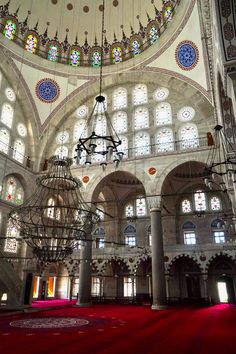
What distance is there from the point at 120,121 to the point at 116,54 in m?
4.07

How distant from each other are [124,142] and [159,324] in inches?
393

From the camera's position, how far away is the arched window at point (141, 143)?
50.5 feet

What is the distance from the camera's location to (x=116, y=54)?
17.1 m

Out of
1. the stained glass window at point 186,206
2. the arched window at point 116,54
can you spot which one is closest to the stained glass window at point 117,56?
the arched window at point 116,54

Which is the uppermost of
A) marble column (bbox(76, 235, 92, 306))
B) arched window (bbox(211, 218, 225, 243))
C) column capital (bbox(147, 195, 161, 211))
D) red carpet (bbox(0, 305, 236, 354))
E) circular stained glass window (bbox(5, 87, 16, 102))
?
circular stained glass window (bbox(5, 87, 16, 102))

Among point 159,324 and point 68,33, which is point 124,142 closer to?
point 68,33

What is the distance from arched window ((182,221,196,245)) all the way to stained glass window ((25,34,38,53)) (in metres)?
13.6

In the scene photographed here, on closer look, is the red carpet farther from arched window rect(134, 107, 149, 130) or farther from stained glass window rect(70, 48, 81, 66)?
stained glass window rect(70, 48, 81, 66)

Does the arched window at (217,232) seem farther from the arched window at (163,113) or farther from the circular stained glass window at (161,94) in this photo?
the circular stained glass window at (161,94)

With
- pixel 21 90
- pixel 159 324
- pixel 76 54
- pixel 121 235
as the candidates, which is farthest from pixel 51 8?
pixel 159 324

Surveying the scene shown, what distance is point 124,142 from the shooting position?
16.0 m

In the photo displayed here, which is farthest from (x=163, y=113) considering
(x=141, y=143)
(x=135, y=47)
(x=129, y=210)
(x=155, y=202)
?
(x=129, y=210)

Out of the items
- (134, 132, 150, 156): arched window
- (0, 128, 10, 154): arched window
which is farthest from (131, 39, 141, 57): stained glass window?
(0, 128, 10, 154): arched window

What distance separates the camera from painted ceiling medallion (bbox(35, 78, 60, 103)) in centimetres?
1681
